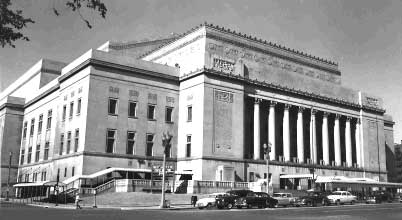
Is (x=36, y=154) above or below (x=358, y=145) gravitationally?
below

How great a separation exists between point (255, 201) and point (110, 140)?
88.4 feet

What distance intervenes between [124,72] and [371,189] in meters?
40.0

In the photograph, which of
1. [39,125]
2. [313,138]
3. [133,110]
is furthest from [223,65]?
[39,125]

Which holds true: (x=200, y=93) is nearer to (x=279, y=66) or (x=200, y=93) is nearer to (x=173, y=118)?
(x=173, y=118)

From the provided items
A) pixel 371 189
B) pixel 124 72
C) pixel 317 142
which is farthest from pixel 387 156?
pixel 124 72

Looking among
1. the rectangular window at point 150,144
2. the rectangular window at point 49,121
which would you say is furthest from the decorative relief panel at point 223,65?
the rectangular window at point 49,121

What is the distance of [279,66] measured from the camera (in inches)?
2965

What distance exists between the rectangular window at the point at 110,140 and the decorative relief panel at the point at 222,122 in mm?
13750

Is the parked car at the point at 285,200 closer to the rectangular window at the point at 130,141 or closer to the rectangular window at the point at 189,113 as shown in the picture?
the rectangular window at the point at 189,113

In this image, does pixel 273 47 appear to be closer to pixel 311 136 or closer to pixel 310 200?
pixel 311 136

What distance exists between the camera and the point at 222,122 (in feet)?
206

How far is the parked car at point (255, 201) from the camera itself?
3958cm

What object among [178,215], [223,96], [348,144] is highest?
[223,96]

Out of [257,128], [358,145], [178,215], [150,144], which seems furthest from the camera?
[358,145]
